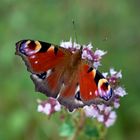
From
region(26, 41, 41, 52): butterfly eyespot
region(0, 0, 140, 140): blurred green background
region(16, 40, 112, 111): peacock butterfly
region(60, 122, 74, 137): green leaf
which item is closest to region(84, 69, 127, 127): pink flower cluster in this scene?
region(16, 40, 112, 111): peacock butterfly

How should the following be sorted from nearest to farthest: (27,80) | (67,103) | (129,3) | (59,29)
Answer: (67,103) < (27,80) < (59,29) < (129,3)

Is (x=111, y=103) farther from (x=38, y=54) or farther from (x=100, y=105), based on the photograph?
(x=38, y=54)

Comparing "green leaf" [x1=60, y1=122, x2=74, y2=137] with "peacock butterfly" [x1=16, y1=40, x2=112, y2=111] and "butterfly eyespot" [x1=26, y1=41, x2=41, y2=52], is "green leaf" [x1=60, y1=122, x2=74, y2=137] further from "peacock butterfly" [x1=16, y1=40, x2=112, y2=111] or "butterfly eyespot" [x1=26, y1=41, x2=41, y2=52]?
"butterfly eyespot" [x1=26, y1=41, x2=41, y2=52]

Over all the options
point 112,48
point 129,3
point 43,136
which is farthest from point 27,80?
point 129,3

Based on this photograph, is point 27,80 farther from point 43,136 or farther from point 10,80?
point 43,136

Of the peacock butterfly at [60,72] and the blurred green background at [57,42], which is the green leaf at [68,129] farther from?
the blurred green background at [57,42]
